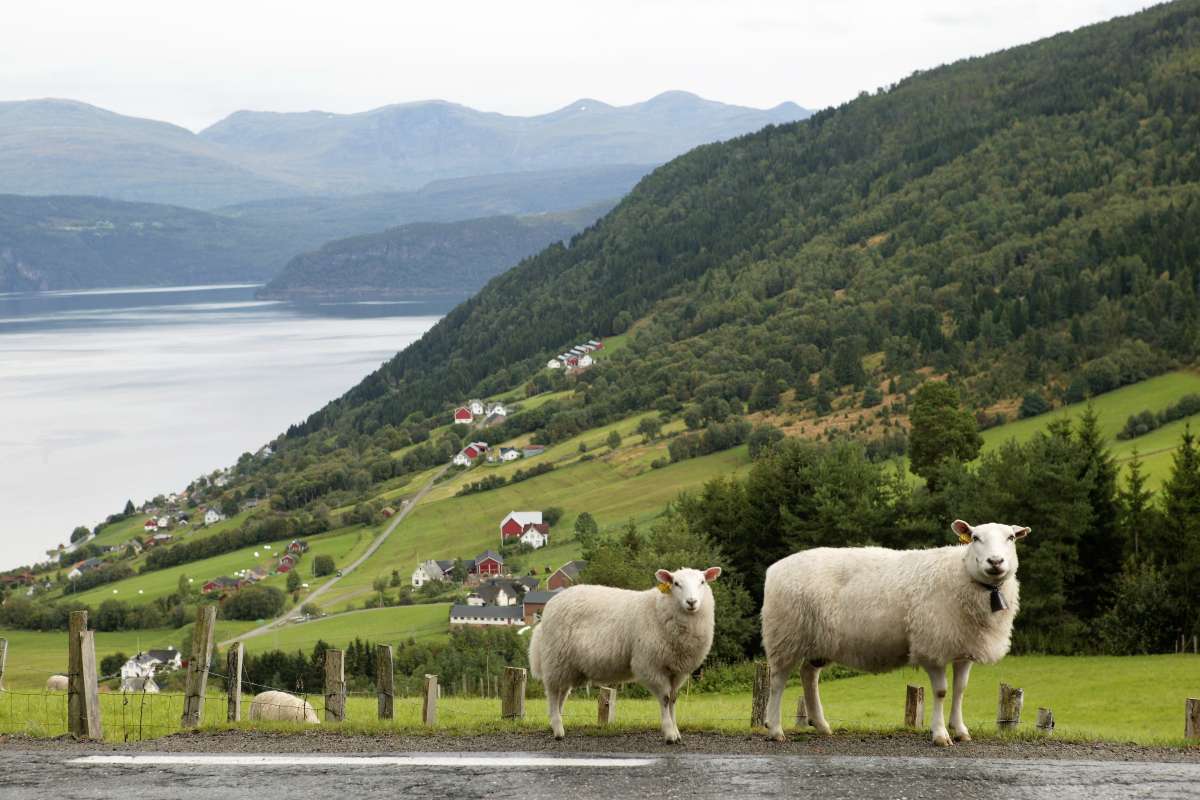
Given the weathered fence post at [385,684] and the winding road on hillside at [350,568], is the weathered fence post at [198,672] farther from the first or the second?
the winding road on hillside at [350,568]

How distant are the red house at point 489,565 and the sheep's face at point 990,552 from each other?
89.0 m

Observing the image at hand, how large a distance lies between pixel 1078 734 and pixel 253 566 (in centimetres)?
10917

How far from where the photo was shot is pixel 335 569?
109250mm

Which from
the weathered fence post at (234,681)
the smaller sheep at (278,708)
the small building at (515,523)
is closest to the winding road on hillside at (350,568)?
Result: the small building at (515,523)

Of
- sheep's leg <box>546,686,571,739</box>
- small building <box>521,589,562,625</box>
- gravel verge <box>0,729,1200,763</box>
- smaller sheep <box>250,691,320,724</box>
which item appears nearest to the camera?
gravel verge <box>0,729,1200,763</box>

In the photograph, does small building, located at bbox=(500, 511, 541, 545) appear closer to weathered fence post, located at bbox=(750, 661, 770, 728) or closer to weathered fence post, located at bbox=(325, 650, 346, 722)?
weathered fence post, located at bbox=(325, 650, 346, 722)

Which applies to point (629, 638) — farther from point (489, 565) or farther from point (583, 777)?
point (489, 565)

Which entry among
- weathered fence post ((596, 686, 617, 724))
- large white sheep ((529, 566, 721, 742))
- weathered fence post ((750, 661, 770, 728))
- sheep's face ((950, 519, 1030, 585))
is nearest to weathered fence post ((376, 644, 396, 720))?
large white sheep ((529, 566, 721, 742))

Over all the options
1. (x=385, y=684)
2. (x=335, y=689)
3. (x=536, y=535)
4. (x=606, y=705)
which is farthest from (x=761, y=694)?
(x=536, y=535)

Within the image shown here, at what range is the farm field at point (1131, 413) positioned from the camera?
8612 cm

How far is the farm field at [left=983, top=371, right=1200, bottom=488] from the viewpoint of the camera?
86.1 metres

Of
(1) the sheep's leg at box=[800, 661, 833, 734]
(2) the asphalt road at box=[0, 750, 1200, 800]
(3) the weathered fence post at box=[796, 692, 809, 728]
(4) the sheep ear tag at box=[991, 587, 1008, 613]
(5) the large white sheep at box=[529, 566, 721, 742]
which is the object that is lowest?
Answer: (2) the asphalt road at box=[0, 750, 1200, 800]

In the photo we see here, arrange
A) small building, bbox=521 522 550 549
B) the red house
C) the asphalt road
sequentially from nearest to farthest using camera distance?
the asphalt road, the red house, small building, bbox=521 522 550 549

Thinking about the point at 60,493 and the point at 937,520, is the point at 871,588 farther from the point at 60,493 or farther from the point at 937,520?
the point at 60,493
